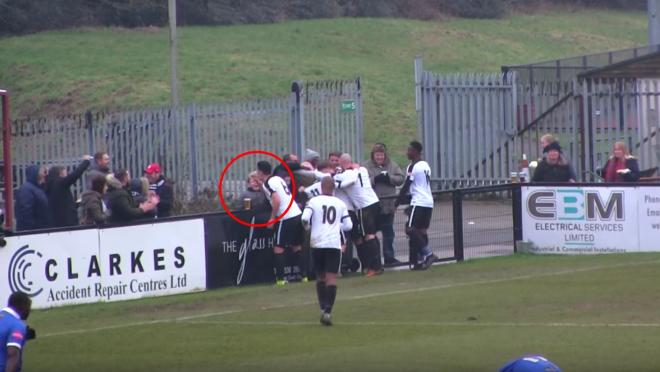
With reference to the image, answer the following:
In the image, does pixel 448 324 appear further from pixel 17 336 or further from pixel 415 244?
pixel 17 336

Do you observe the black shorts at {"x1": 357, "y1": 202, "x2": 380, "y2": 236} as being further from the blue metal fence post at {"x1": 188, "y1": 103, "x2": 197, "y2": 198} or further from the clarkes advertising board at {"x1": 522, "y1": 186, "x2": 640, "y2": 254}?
the blue metal fence post at {"x1": 188, "y1": 103, "x2": 197, "y2": 198}

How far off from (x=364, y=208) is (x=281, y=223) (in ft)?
4.51

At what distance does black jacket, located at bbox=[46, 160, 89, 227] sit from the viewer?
1938 centimetres

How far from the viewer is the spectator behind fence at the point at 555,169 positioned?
22.0 metres

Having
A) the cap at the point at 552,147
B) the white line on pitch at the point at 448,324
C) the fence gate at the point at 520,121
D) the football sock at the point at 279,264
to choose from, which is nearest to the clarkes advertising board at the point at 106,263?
the football sock at the point at 279,264

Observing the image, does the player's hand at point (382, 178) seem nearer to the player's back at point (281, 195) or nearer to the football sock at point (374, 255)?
the football sock at point (374, 255)

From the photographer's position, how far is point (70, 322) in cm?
1648

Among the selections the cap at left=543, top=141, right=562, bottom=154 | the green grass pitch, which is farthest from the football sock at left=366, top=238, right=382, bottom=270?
the cap at left=543, top=141, right=562, bottom=154

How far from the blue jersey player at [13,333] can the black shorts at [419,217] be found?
10839 mm

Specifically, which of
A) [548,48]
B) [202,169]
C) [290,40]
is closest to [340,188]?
[202,169]

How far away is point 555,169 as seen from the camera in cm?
2209

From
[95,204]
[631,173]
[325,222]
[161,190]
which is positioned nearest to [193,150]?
[161,190]

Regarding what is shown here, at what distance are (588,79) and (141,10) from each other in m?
37.5

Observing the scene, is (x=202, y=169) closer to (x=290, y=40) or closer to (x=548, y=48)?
(x=290, y=40)
